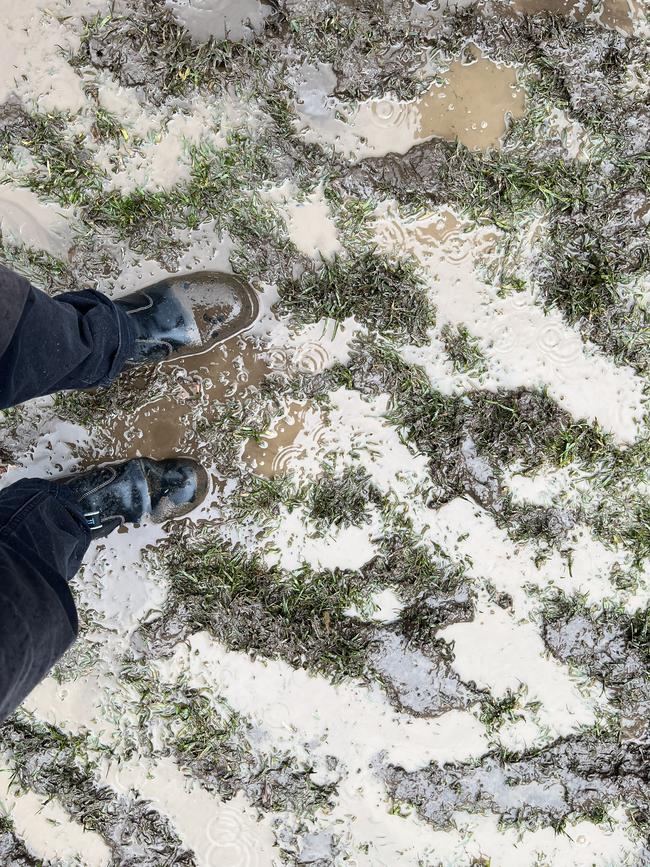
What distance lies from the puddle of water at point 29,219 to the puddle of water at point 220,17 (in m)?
1.19

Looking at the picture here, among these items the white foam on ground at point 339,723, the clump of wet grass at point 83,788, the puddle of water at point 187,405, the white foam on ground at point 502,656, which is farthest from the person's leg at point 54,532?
the white foam on ground at point 502,656

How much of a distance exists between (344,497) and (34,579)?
5.21 feet

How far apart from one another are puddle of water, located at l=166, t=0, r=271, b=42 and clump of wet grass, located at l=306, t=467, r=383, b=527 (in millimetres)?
2388

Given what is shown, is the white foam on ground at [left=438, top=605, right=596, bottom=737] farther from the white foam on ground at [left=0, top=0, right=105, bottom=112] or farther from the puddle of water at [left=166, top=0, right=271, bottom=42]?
the white foam on ground at [left=0, top=0, right=105, bottom=112]

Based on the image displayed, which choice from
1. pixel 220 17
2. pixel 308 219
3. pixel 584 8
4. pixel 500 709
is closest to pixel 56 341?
pixel 308 219

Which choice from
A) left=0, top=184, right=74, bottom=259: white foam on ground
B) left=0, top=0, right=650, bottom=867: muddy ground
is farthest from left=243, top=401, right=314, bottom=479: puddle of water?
left=0, top=184, right=74, bottom=259: white foam on ground

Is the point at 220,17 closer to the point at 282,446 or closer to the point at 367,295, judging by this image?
the point at 367,295

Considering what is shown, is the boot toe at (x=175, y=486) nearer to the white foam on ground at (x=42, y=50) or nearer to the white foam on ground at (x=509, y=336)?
the white foam on ground at (x=509, y=336)

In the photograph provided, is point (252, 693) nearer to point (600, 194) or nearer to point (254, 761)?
point (254, 761)

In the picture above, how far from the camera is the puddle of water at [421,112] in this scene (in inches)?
125

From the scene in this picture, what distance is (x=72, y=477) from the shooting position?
Answer: 10.7 feet

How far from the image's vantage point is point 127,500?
318cm

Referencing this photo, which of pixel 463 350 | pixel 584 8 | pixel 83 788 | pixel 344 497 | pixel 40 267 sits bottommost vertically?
pixel 83 788

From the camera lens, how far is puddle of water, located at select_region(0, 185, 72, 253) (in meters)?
3.23
